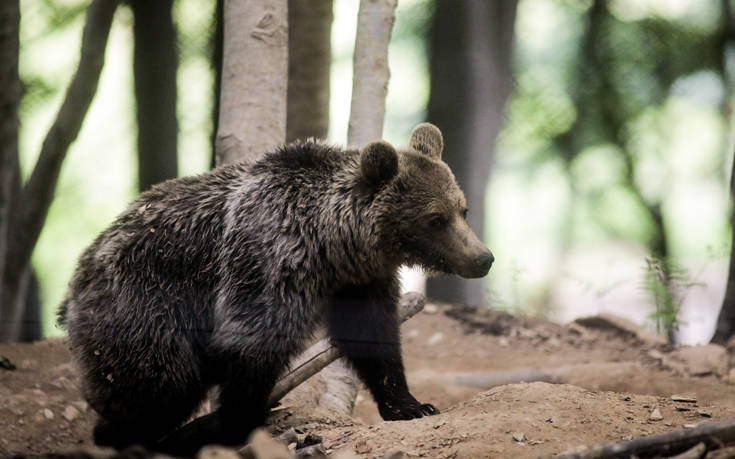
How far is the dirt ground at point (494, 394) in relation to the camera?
3.11m

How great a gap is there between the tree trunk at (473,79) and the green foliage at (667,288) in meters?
1.50

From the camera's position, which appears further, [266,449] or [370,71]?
[370,71]

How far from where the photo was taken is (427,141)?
14.0ft

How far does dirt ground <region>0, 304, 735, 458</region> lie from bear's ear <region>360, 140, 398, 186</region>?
1.26 meters

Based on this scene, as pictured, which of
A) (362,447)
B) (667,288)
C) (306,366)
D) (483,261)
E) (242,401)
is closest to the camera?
(362,447)

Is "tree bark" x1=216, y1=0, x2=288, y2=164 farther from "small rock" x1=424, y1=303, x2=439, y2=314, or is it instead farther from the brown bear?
"small rock" x1=424, y1=303, x2=439, y2=314

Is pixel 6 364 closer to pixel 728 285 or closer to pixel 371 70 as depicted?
pixel 371 70

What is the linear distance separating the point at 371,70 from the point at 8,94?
2.64 m

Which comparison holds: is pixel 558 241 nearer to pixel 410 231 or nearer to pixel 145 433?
pixel 410 231

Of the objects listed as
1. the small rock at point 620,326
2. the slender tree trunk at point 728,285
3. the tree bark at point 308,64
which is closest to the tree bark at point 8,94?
the tree bark at point 308,64

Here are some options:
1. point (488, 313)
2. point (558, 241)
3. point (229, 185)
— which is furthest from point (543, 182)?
Result: point (229, 185)

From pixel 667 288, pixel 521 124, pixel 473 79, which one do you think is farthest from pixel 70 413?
pixel 667 288

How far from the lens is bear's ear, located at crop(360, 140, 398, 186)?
379cm

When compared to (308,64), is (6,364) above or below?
below
